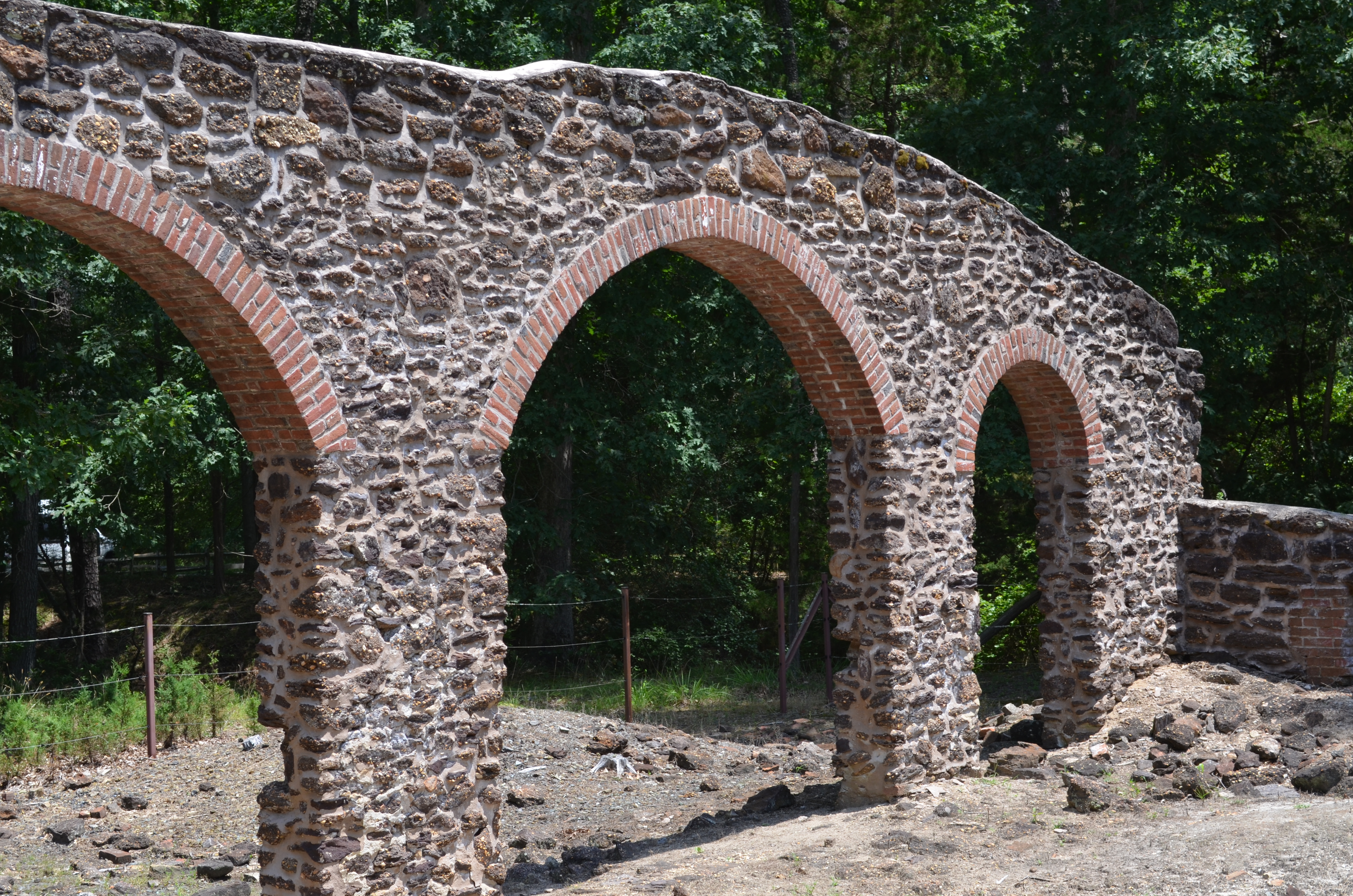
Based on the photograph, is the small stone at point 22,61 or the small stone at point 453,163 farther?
the small stone at point 453,163

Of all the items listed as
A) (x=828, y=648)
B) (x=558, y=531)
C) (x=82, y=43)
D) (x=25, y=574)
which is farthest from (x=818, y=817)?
(x=25, y=574)

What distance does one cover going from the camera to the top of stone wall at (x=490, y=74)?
444 cm

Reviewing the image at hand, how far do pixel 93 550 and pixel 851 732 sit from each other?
1152cm

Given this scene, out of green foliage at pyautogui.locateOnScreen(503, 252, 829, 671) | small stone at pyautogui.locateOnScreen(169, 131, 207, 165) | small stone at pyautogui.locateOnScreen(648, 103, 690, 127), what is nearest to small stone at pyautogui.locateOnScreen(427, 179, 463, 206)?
small stone at pyautogui.locateOnScreen(169, 131, 207, 165)

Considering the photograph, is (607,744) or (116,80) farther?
(607,744)

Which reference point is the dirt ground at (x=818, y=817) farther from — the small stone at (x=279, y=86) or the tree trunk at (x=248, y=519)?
the tree trunk at (x=248, y=519)

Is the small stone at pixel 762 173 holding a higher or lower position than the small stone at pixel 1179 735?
higher

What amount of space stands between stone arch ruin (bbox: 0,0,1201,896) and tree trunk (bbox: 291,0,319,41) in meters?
9.00

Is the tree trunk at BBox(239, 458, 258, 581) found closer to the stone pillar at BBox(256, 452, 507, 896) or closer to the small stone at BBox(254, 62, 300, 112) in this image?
the stone pillar at BBox(256, 452, 507, 896)

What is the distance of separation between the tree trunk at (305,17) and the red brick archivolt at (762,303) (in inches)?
353

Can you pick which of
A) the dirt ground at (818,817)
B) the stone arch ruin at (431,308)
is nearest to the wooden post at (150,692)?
the dirt ground at (818,817)

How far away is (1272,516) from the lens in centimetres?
975

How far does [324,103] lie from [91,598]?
12.1 metres

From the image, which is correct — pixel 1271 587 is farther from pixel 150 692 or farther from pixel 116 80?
pixel 116 80
